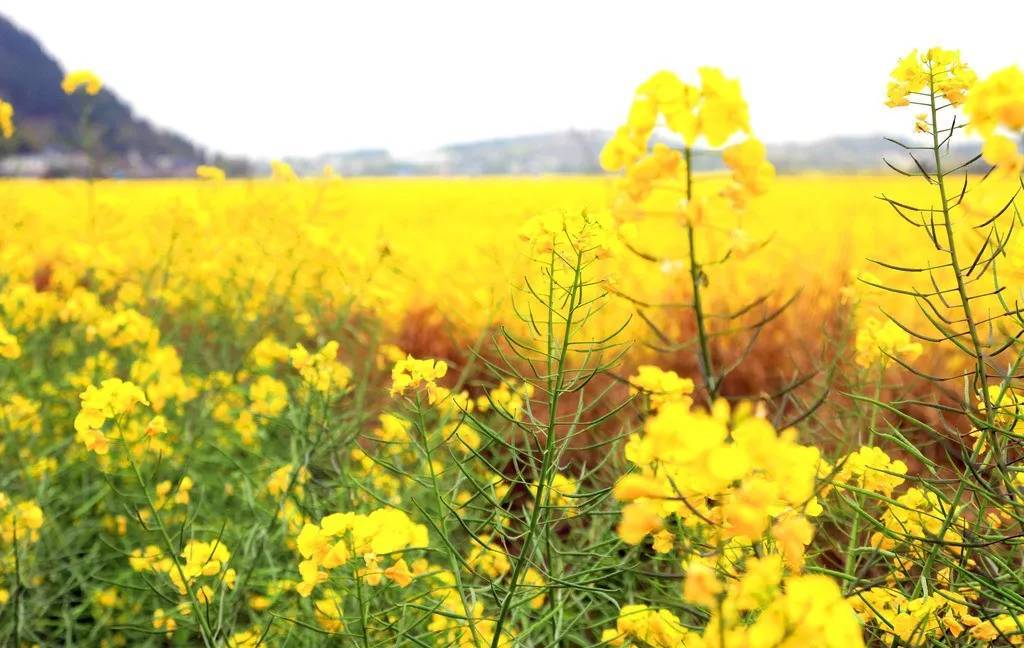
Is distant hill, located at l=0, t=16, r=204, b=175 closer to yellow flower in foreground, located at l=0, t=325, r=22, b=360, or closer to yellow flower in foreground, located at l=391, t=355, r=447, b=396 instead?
yellow flower in foreground, located at l=0, t=325, r=22, b=360

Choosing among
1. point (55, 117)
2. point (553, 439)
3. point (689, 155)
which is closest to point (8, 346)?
point (553, 439)

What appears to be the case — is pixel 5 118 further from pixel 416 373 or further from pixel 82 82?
pixel 416 373

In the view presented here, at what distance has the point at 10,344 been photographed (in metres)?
1.45

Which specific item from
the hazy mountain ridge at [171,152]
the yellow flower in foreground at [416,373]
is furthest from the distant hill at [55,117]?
the yellow flower in foreground at [416,373]

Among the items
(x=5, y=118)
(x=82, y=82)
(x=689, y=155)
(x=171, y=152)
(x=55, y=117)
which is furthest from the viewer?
(x=55, y=117)

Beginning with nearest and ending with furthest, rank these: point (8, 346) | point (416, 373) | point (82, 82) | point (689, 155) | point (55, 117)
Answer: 1. point (689, 155)
2. point (416, 373)
3. point (8, 346)
4. point (82, 82)
5. point (55, 117)

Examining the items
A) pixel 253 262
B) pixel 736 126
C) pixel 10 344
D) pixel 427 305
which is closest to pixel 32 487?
pixel 10 344

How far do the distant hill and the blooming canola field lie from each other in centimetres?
23

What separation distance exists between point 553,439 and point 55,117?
3876cm

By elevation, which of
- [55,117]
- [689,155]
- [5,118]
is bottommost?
[689,155]

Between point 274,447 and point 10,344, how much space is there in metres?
0.93

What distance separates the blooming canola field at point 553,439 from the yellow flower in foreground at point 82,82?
0.02 m

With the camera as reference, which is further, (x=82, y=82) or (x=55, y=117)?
(x=55, y=117)

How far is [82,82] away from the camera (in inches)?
Result: 98.6
